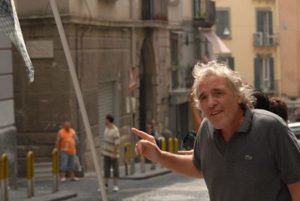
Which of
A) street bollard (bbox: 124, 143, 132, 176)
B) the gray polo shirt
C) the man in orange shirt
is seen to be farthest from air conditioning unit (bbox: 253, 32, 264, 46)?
the gray polo shirt

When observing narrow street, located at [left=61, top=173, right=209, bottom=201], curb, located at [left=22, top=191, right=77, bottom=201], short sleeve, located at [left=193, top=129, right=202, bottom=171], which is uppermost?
short sleeve, located at [left=193, top=129, right=202, bottom=171]

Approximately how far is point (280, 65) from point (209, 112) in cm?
5656

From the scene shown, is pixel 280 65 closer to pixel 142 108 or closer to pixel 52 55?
pixel 142 108

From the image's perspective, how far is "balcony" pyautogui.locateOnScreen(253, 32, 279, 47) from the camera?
60.5 metres

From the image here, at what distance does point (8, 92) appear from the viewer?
22.2 metres

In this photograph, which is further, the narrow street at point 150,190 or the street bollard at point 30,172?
the narrow street at point 150,190

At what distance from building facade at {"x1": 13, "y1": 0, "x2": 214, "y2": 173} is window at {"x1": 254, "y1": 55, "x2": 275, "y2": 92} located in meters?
16.7

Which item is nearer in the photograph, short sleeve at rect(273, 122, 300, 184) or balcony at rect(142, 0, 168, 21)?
short sleeve at rect(273, 122, 300, 184)

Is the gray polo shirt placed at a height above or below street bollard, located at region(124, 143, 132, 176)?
above

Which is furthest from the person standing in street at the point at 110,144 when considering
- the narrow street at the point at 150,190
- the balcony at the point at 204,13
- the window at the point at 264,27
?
the window at the point at 264,27

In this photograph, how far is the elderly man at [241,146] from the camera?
502cm

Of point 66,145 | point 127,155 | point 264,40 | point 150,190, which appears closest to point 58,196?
point 150,190

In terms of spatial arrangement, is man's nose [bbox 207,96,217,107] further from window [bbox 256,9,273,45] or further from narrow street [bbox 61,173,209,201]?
window [bbox 256,9,273,45]

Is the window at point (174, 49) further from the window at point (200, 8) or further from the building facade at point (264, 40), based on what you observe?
the building facade at point (264, 40)
